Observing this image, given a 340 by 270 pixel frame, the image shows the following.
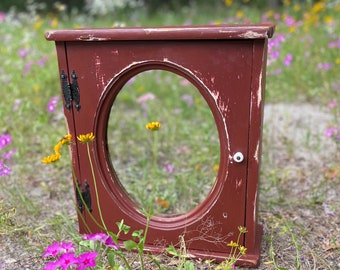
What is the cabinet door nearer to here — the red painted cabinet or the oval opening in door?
the red painted cabinet

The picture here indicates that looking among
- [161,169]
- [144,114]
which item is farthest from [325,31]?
[161,169]

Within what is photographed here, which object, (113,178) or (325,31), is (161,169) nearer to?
(113,178)

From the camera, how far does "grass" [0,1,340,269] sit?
79.9 inches

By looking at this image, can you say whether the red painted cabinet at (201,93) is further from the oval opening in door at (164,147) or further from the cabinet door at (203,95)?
the oval opening in door at (164,147)

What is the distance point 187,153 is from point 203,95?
1411 mm

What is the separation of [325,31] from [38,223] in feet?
12.3

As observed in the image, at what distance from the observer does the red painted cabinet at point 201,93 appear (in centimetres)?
154

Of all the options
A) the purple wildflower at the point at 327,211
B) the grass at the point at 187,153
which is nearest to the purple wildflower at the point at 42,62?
the grass at the point at 187,153

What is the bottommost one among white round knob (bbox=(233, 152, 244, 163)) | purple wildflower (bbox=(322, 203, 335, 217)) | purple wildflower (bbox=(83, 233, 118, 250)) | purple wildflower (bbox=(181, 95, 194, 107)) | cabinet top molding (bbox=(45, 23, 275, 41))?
purple wildflower (bbox=(322, 203, 335, 217))

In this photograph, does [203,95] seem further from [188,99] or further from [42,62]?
[42,62]

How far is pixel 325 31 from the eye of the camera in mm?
4754

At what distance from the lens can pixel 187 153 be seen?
9.96 feet

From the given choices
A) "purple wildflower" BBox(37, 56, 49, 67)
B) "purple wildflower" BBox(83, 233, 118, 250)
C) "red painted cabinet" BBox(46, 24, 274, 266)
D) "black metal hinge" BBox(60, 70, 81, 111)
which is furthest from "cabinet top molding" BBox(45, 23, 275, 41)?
"purple wildflower" BBox(37, 56, 49, 67)

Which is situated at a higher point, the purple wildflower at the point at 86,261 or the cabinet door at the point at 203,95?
the cabinet door at the point at 203,95
